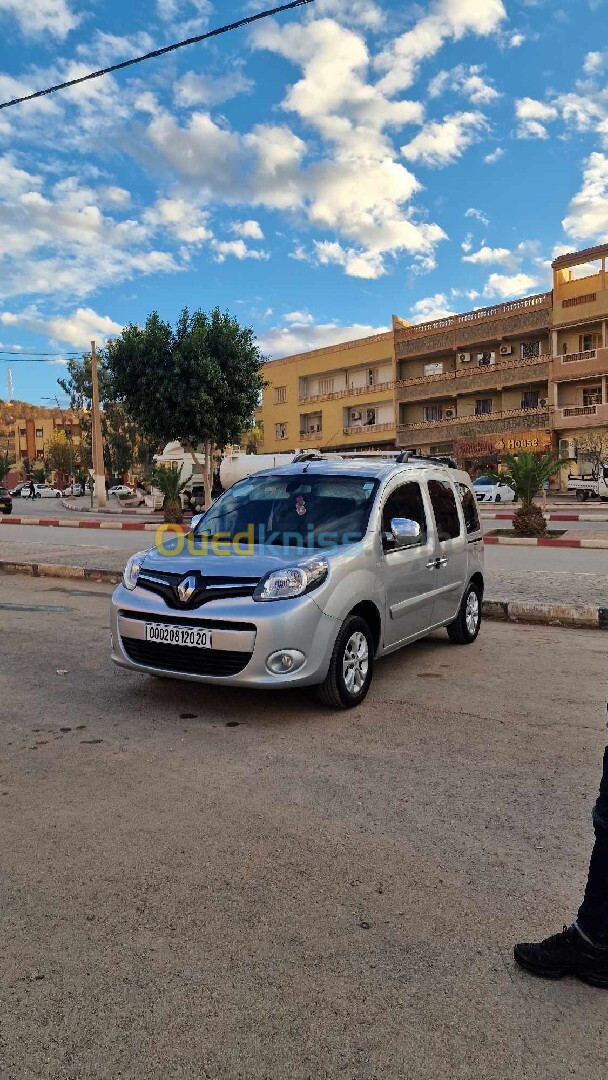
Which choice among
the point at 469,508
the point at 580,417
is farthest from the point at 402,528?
the point at 580,417

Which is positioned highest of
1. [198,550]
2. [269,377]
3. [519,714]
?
[269,377]

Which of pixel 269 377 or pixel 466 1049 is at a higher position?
pixel 269 377

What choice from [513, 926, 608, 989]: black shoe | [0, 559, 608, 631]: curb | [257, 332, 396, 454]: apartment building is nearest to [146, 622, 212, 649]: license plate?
[513, 926, 608, 989]: black shoe

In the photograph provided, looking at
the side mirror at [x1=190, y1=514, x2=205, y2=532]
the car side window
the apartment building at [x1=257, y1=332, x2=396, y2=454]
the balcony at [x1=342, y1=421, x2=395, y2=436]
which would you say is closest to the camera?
the car side window

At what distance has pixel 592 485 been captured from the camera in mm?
36344

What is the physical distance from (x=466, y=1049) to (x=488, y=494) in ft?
116

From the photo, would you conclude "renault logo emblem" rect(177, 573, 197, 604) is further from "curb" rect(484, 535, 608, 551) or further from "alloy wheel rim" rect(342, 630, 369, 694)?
"curb" rect(484, 535, 608, 551)

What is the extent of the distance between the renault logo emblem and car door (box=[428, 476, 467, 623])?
221cm

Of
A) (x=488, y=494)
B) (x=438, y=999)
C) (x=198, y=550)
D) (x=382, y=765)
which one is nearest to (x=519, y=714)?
(x=382, y=765)

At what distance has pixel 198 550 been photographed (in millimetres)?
5156

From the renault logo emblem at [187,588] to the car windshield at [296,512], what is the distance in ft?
2.35

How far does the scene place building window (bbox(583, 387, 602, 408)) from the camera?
145ft

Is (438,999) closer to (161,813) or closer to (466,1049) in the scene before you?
(466,1049)

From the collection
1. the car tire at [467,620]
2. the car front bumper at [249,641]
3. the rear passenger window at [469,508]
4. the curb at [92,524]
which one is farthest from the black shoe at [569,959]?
the curb at [92,524]
